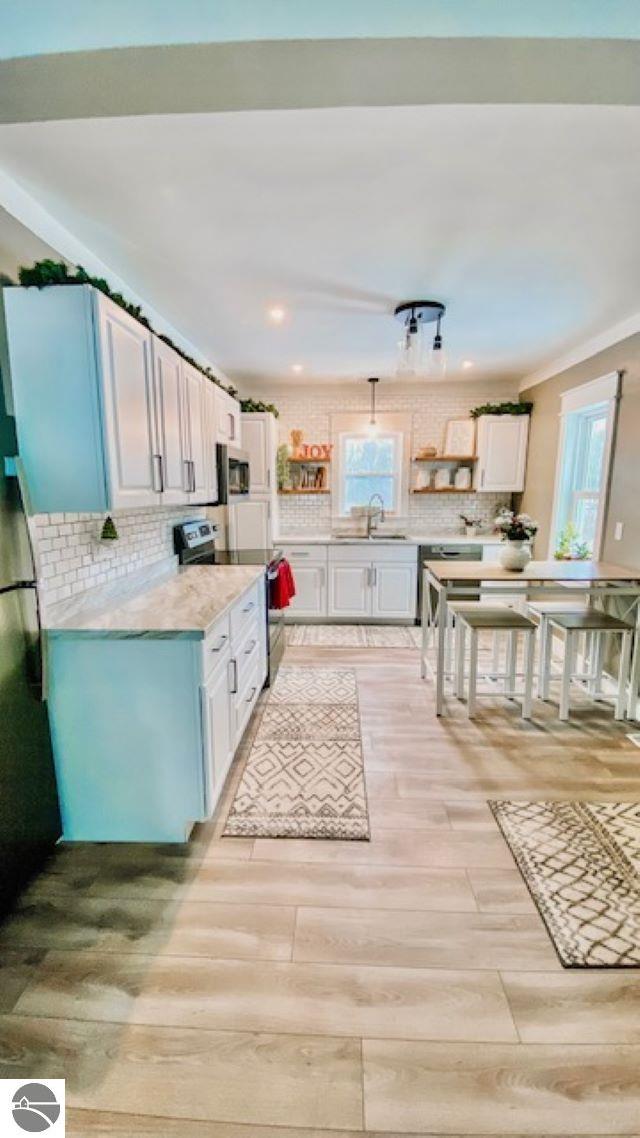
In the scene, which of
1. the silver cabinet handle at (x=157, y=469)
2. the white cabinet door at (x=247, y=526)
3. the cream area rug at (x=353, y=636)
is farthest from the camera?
the white cabinet door at (x=247, y=526)

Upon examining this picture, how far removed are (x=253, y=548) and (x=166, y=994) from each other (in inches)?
135

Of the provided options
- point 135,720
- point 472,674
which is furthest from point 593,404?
point 135,720

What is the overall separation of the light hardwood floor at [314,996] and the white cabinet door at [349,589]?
2794 mm

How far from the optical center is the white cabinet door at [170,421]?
7.14 ft

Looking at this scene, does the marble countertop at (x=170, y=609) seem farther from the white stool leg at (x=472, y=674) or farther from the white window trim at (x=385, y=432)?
the white window trim at (x=385, y=432)

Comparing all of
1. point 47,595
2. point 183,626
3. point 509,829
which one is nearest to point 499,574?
point 509,829

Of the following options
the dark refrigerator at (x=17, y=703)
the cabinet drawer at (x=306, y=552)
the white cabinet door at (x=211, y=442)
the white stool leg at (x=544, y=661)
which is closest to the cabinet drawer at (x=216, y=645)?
the dark refrigerator at (x=17, y=703)

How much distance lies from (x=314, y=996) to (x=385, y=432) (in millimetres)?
4733

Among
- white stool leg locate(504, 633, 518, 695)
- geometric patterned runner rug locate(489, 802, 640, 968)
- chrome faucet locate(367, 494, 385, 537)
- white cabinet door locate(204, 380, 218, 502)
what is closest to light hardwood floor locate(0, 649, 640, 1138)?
geometric patterned runner rug locate(489, 802, 640, 968)

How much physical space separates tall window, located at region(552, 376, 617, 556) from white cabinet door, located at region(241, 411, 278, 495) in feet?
8.90

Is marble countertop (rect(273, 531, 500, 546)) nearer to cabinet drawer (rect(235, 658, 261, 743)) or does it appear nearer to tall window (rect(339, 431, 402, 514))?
tall window (rect(339, 431, 402, 514))

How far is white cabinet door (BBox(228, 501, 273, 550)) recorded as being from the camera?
4453mm

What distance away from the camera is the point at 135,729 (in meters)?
1.81

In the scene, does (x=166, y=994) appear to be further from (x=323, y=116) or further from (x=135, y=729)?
(x=323, y=116)
